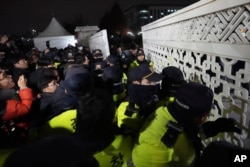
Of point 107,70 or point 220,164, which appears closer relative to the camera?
point 220,164

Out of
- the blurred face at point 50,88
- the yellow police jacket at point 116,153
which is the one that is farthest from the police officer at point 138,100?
the blurred face at point 50,88

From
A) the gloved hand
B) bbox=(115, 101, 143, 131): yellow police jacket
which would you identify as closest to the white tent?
bbox=(115, 101, 143, 131): yellow police jacket

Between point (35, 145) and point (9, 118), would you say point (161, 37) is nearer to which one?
point (9, 118)

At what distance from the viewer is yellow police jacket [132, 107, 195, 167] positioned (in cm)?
196

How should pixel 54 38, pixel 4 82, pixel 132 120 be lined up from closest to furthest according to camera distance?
1. pixel 132 120
2. pixel 4 82
3. pixel 54 38

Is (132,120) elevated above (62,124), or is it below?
below

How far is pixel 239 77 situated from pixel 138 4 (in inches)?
3943

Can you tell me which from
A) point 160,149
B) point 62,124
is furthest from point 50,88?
point 160,149

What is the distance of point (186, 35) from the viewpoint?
13.3 ft

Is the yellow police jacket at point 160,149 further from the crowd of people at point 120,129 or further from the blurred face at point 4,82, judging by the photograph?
the blurred face at point 4,82

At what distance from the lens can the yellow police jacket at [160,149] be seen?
1.96 meters

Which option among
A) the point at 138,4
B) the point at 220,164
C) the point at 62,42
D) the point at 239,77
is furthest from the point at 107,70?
the point at 138,4

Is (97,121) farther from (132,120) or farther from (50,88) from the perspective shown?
(50,88)

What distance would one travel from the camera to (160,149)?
1.95 m
